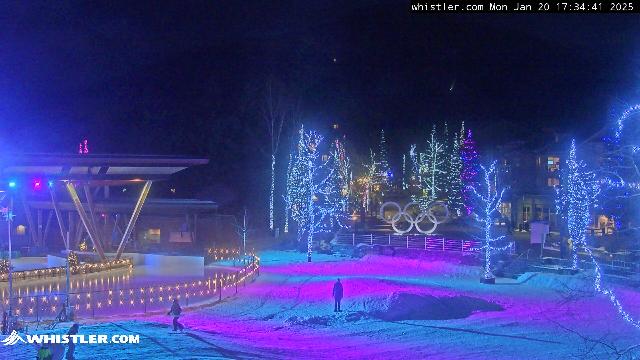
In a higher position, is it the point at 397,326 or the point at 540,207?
the point at 540,207

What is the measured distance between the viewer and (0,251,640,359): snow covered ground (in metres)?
16.1

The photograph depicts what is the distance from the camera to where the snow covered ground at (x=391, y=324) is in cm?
1606

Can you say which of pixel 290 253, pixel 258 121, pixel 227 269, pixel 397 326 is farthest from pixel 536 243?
pixel 258 121

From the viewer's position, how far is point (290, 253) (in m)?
42.4

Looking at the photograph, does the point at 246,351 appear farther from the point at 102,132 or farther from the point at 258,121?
the point at 102,132

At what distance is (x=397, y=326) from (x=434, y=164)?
165 feet

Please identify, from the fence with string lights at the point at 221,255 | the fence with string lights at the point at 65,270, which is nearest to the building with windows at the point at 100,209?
the fence with string lights at the point at 65,270

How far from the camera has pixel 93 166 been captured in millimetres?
29391

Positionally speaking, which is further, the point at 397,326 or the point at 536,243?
the point at 536,243

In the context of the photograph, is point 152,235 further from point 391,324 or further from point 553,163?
point 553,163

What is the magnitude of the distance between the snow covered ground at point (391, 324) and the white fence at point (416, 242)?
9502 millimetres

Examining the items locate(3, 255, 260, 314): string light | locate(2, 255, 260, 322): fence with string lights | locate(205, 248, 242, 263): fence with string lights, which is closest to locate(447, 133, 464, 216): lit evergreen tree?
locate(205, 248, 242, 263): fence with string lights

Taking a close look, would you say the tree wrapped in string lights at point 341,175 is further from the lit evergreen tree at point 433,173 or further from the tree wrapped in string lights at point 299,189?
the tree wrapped in string lights at point 299,189

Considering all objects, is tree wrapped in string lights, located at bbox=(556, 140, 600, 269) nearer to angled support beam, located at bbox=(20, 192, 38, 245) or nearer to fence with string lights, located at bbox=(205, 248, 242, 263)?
fence with string lights, located at bbox=(205, 248, 242, 263)
